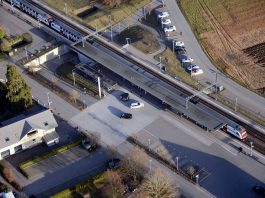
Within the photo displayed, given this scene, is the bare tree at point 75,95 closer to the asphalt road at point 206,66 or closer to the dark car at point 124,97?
the dark car at point 124,97

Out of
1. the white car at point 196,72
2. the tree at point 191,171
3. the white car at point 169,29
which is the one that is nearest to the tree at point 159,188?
the tree at point 191,171

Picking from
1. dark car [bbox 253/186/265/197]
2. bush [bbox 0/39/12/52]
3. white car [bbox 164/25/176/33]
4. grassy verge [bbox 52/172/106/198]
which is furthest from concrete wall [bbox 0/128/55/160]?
white car [bbox 164/25/176/33]

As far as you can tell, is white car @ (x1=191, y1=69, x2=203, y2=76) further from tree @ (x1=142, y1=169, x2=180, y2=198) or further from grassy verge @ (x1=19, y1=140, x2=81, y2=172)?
tree @ (x1=142, y1=169, x2=180, y2=198)

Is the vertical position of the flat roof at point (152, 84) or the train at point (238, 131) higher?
the flat roof at point (152, 84)

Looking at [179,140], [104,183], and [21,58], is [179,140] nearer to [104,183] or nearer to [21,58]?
[104,183]

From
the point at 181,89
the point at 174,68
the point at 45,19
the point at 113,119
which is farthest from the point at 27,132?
the point at 45,19

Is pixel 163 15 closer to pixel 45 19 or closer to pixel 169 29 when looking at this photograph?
pixel 169 29
